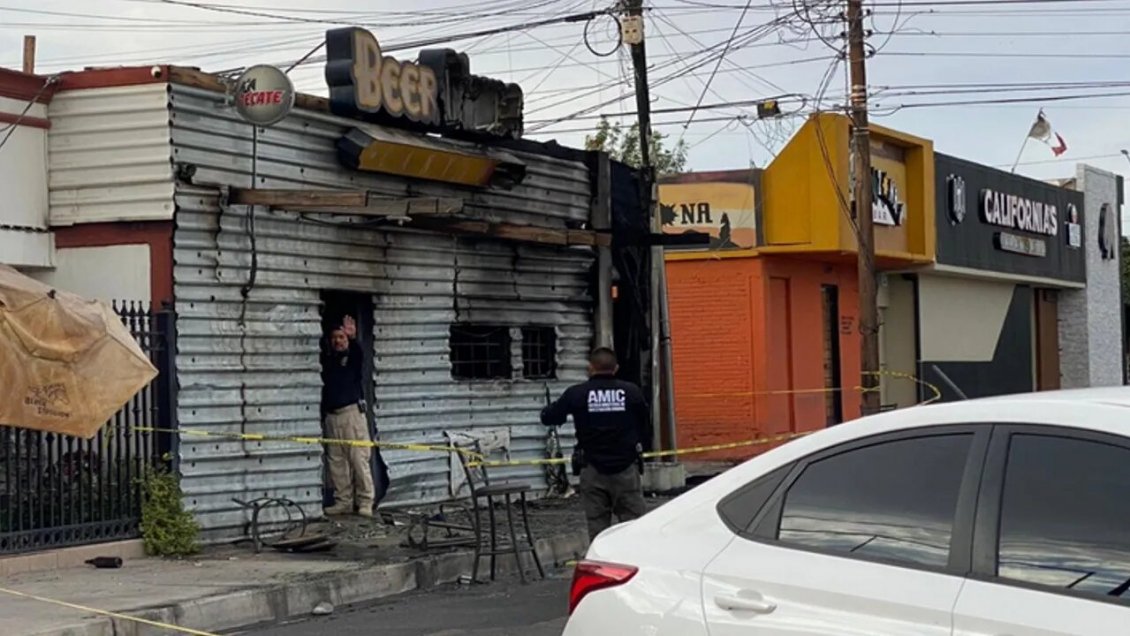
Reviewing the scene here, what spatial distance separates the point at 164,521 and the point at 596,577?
837 centimetres

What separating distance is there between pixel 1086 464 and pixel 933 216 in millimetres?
24656

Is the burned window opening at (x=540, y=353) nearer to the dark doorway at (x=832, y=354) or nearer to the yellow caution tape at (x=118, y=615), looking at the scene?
the yellow caution tape at (x=118, y=615)

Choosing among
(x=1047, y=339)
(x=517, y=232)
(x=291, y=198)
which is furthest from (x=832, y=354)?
(x=291, y=198)

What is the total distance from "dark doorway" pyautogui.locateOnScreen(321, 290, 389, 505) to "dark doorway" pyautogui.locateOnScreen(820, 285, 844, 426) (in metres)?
13.2

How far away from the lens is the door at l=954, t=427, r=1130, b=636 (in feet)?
12.7

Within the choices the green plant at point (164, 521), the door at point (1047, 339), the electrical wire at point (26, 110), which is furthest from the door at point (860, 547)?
the door at point (1047, 339)

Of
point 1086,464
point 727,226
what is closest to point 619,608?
point 1086,464

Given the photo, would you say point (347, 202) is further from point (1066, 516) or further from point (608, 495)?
point (1066, 516)

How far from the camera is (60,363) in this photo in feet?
38.2

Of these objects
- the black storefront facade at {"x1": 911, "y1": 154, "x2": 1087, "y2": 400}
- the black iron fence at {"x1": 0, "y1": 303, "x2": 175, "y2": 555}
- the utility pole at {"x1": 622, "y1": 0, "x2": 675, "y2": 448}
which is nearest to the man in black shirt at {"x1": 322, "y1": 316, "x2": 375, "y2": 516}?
the black iron fence at {"x1": 0, "y1": 303, "x2": 175, "y2": 555}

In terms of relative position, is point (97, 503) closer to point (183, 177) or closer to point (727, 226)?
point (183, 177)

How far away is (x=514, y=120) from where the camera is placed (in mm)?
16859

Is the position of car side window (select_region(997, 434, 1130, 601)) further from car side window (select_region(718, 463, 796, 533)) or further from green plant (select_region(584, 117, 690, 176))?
green plant (select_region(584, 117, 690, 176))

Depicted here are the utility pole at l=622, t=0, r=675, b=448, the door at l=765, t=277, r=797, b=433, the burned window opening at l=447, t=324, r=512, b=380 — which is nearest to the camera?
the burned window opening at l=447, t=324, r=512, b=380
